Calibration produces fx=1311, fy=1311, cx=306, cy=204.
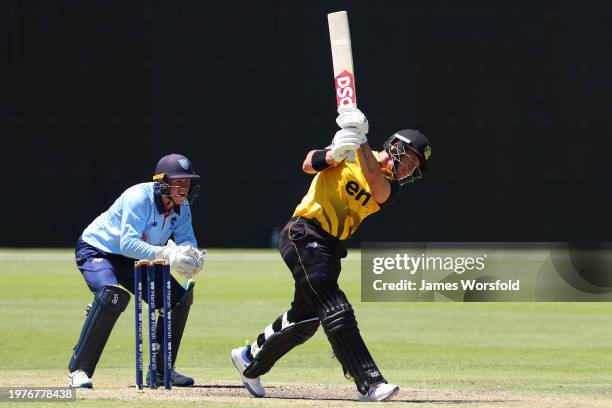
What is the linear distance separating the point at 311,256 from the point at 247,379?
3.46 feet

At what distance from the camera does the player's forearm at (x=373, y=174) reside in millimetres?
7679

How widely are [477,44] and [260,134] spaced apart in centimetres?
476

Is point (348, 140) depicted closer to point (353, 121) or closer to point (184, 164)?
point (353, 121)

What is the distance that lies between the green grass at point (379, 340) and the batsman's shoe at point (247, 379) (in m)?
1.00

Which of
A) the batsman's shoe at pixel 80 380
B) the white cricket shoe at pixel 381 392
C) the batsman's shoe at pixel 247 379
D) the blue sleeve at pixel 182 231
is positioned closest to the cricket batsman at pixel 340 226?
the white cricket shoe at pixel 381 392

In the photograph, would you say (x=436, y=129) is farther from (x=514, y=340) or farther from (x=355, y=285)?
(x=514, y=340)

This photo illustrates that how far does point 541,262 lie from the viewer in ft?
75.0

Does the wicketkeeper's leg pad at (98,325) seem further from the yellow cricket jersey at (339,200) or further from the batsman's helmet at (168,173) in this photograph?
the yellow cricket jersey at (339,200)

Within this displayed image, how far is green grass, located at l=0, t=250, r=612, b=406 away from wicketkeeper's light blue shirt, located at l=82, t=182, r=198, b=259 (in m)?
1.11

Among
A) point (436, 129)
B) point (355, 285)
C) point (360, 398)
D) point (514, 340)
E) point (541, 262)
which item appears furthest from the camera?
point (436, 129)

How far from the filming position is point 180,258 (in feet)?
27.6

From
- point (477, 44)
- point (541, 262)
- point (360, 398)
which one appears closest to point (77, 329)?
point (360, 398)

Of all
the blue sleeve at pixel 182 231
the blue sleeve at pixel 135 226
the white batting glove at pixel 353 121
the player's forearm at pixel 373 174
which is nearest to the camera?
the white batting glove at pixel 353 121

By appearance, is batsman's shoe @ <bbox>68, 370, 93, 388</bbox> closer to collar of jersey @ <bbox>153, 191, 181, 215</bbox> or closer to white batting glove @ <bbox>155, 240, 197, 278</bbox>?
white batting glove @ <bbox>155, 240, 197, 278</bbox>
